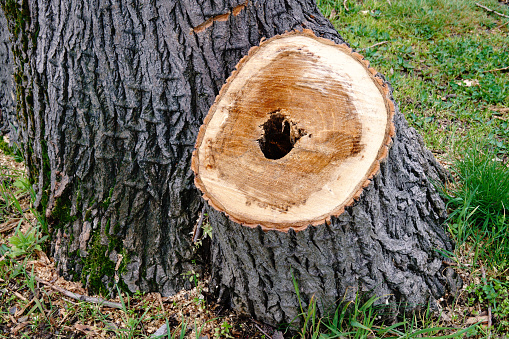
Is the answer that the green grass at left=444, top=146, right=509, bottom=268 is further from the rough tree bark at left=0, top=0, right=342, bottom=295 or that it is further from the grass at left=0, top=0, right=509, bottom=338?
the rough tree bark at left=0, top=0, right=342, bottom=295

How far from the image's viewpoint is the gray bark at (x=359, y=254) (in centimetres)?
165

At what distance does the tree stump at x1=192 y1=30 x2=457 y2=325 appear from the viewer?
1527 mm

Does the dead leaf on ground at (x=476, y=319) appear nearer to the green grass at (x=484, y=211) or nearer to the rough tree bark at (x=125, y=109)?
the green grass at (x=484, y=211)

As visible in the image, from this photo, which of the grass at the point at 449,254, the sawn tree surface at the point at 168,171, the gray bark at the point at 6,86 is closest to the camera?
the sawn tree surface at the point at 168,171

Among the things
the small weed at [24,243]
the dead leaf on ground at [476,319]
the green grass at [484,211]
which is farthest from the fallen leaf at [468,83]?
the small weed at [24,243]

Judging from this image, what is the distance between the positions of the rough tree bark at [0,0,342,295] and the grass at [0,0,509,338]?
19 cm

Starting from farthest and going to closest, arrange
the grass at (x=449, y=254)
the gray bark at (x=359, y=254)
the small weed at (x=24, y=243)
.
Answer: the small weed at (x=24, y=243) → the grass at (x=449, y=254) → the gray bark at (x=359, y=254)

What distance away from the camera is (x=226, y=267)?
209 centimetres

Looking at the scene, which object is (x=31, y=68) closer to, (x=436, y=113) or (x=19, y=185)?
(x=19, y=185)

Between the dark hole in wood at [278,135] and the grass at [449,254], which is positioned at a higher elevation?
the dark hole in wood at [278,135]

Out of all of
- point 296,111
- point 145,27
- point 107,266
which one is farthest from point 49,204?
point 296,111

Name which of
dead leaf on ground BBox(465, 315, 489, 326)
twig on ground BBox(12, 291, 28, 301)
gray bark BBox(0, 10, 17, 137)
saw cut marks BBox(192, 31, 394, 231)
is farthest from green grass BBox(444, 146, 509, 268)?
gray bark BBox(0, 10, 17, 137)

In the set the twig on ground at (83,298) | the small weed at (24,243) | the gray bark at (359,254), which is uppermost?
the gray bark at (359,254)

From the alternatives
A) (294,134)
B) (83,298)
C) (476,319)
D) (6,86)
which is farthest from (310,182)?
(6,86)
